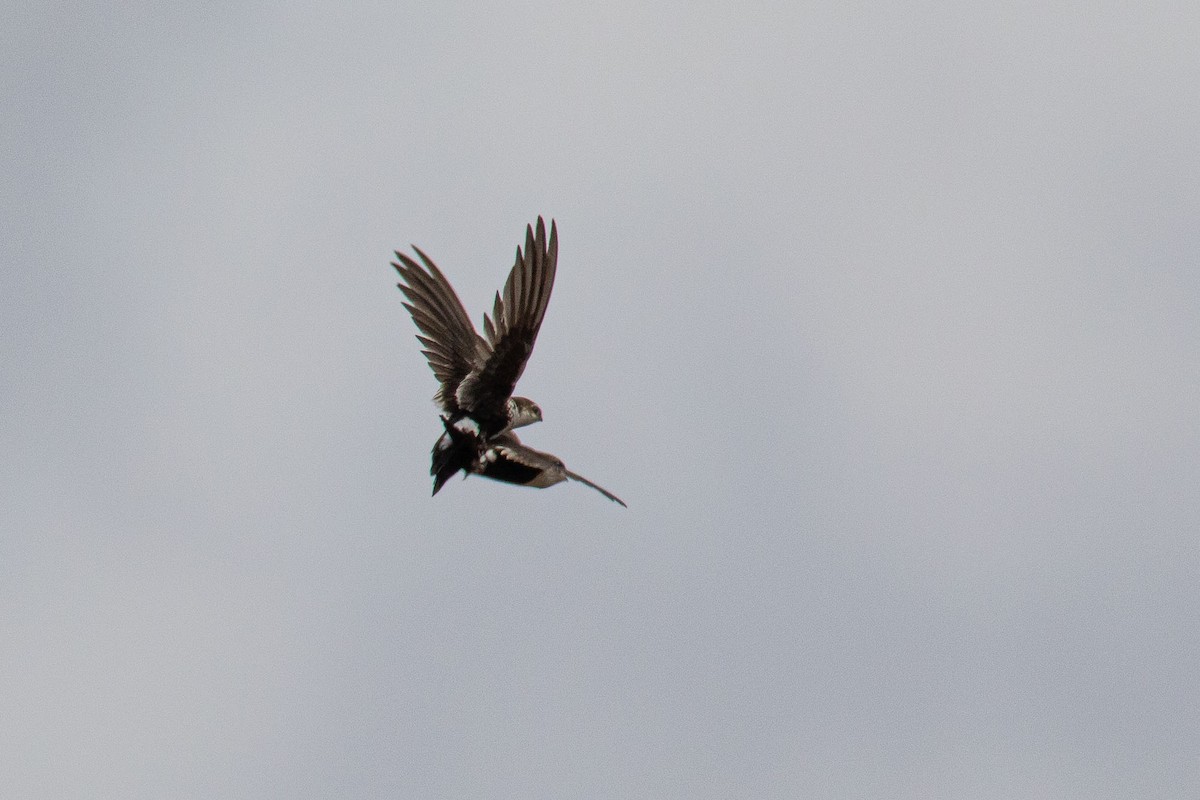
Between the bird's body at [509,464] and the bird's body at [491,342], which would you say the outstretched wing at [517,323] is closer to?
the bird's body at [491,342]

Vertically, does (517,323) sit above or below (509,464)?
above

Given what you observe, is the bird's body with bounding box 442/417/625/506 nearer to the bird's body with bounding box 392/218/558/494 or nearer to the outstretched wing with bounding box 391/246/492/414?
the bird's body with bounding box 392/218/558/494

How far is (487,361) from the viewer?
15102mm

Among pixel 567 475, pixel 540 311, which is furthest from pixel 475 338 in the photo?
pixel 567 475

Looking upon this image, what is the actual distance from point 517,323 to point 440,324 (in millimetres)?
1070

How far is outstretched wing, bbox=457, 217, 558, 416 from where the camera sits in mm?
14977

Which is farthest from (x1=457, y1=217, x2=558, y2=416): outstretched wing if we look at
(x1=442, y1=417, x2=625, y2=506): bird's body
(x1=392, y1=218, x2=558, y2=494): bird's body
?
(x1=442, y1=417, x2=625, y2=506): bird's body

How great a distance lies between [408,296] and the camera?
51.6 ft

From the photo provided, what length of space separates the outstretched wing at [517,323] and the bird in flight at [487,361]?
11 millimetres

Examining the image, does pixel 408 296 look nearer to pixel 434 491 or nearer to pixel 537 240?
pixel 537 240

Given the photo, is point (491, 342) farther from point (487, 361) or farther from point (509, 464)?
point (509, 464)

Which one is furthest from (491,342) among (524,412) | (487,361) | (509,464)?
(509,464)

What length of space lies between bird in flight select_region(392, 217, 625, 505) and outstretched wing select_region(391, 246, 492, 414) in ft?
0.04

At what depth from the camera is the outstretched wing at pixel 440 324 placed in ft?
50.4
